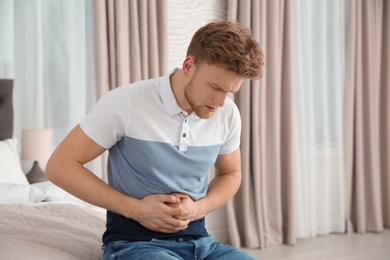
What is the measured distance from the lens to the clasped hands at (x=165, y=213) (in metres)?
1.81

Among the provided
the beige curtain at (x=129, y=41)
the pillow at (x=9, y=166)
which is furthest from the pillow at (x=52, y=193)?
the beige curtain at (x=129, y=41)

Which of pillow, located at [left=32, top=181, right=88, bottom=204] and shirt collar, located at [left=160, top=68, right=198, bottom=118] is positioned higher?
shirt collar, located at [left=160, top=68, right=198, bottom=118]

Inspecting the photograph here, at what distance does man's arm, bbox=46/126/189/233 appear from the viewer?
5.95 ft

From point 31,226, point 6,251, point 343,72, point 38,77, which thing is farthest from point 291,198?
point 6,251

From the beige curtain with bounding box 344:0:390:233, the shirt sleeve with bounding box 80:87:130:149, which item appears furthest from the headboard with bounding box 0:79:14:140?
the beige curtain with bounding box 344:0:390:233

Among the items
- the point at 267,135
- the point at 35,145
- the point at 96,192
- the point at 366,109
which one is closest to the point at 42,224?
the point at 96,192

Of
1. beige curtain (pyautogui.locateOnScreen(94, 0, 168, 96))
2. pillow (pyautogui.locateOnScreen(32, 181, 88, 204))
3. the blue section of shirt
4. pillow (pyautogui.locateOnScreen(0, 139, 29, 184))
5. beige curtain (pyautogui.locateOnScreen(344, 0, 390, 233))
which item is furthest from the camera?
beige curtain (pyautogui.locateOnScreen(344, 0, 390, 233))

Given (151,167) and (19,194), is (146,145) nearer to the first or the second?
(151,167)

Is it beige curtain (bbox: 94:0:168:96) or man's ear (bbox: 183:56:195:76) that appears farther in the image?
beige curtain (bbox: 94:0:168:96)

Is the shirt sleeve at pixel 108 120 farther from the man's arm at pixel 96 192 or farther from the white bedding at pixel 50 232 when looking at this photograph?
the white bedding at pixel 50 232

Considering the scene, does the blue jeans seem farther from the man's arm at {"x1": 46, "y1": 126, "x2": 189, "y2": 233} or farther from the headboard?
the headboard

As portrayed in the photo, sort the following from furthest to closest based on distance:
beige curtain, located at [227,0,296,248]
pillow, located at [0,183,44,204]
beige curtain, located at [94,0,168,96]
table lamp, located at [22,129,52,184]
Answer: beige curtain, located at [227,0,296,248] → beige curtain, located at [94,0,168,96] → table lamp, located at [22,129,52,184] → pillow, located at [0,183,44,204]

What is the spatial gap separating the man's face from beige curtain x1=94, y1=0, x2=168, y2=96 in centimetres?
216

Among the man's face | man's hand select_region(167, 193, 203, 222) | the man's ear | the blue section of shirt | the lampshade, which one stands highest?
the man's ear
